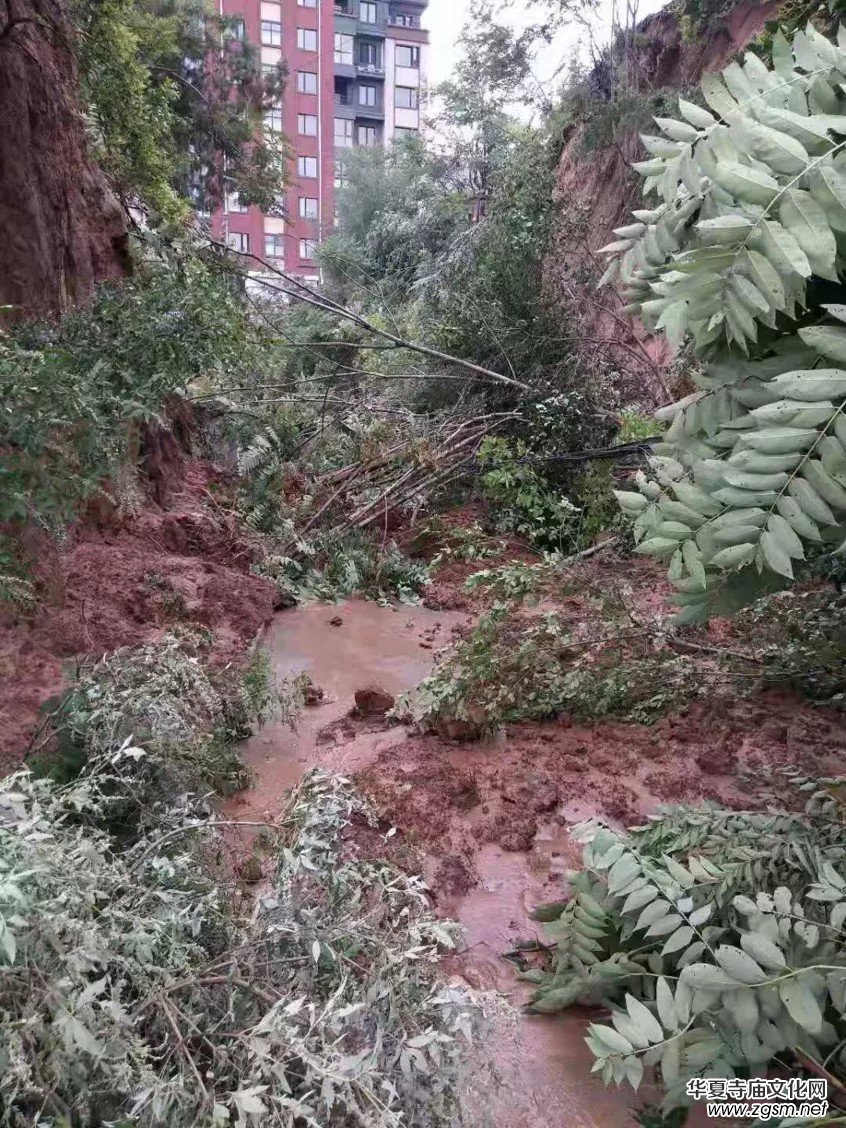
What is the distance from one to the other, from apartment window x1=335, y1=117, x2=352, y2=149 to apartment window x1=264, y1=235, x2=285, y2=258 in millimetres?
4896

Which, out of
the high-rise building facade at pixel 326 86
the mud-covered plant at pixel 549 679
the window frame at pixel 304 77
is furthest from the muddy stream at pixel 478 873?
the window frame at pixel 304 77

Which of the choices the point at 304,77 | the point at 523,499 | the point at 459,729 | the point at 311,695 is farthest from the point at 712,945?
the point at 304,77

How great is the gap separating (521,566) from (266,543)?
132 inches

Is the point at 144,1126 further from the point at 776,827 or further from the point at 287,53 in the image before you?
the point at 287,53

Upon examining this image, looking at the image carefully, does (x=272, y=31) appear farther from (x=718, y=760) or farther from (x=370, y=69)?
(x=718, y=760)

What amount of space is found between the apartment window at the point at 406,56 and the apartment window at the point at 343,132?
337 centimetres

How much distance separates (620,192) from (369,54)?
82.5 ft

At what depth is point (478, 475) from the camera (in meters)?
8.70

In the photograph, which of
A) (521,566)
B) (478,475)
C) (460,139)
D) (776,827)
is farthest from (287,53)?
(776,827)

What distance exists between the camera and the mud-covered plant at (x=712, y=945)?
1567mm

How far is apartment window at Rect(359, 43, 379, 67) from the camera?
3142 cm

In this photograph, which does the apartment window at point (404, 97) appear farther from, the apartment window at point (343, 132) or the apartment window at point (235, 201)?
the apartment window at point (235, 201)

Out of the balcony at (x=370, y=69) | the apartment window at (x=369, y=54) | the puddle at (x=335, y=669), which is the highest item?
the apartment window at (x=369, y=54)

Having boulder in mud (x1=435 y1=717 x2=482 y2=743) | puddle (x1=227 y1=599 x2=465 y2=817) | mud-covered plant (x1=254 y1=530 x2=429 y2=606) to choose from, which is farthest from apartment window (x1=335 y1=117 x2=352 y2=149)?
boulder in mud (x1=435 y1=717 x2=482 y2=743)
